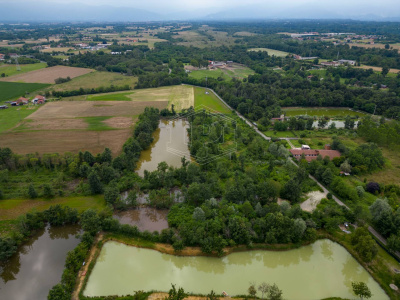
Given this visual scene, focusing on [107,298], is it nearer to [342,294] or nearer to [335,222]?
[342,294]

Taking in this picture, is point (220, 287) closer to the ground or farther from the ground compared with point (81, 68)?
closer to the ground

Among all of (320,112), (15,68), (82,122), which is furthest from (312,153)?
(15,68)

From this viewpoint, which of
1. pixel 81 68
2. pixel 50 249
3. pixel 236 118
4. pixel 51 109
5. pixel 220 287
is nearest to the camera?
pixel 220 287

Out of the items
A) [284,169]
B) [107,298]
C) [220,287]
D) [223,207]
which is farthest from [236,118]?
[107,298]

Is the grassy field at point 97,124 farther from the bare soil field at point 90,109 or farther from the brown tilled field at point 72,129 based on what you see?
the bare soil field at point 90,109

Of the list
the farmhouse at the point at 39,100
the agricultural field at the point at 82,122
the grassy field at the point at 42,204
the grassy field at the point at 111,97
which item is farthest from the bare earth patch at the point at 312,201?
the farmhouse at the point at 39,100

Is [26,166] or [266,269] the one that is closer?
[266,269]
